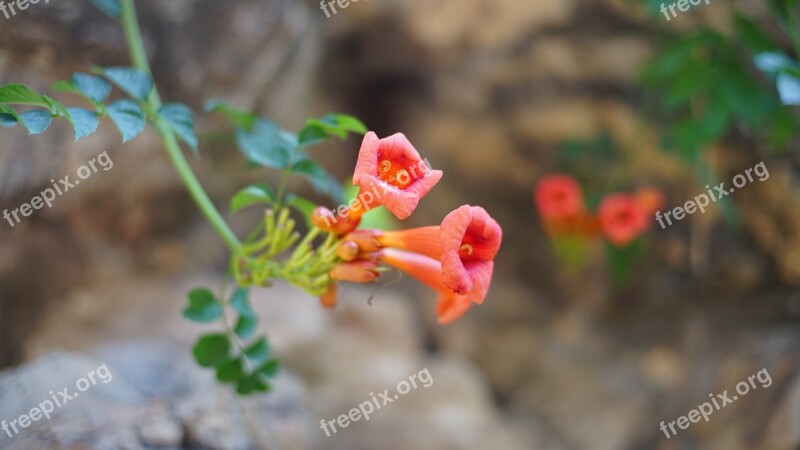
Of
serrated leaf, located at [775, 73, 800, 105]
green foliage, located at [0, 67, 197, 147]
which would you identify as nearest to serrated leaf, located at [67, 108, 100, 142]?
green foliage, located at [0, 67, 197, 147]

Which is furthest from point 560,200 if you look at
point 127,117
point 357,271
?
point 127,117

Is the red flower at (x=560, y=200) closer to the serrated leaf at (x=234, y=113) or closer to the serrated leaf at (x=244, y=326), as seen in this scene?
the serrated leaf at (x=234, y=113)

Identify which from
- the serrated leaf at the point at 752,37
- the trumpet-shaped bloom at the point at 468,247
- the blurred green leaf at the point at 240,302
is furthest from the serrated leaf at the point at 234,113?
the serrated leaf at the point at 752,37

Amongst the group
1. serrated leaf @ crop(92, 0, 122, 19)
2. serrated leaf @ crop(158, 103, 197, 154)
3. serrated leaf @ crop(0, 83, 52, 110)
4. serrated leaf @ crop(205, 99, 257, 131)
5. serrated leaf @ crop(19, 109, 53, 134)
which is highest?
serrated leaf @ crop(92, 0, 122, 19)

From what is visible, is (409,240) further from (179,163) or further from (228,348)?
(179,163)

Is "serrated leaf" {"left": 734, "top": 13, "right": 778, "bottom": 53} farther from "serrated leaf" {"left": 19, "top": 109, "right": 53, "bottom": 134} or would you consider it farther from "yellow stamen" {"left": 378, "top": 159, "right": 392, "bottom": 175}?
"serrated leaf" {"left": 19, "top": 109, "right": 53, "bottom": 134}

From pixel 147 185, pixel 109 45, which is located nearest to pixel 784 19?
pixel 109 45
